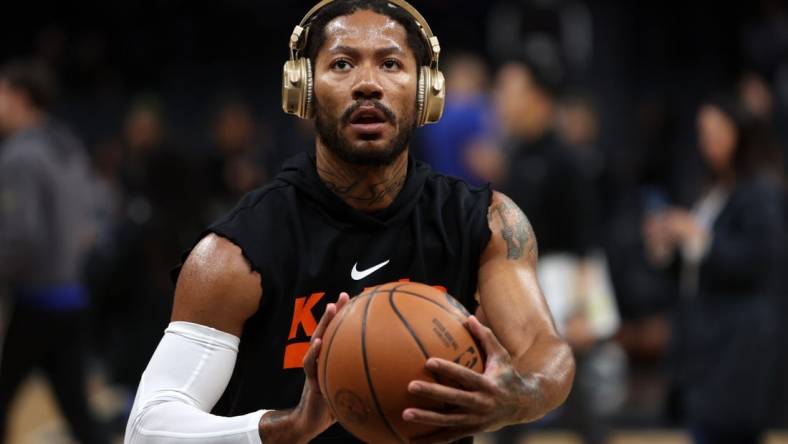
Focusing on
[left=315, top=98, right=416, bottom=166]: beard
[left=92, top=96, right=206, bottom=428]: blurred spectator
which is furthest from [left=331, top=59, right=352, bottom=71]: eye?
[left=92, top=96, right=206, bottom=428]: blurred spectator

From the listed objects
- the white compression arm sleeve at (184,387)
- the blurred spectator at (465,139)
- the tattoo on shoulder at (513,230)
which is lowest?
the blurred spectator at (465,139)

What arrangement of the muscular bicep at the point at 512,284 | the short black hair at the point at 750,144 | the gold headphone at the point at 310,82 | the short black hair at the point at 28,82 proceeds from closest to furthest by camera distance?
the muscular bicep at the point at 512,284
the gold headphone at the point at 310,82
the short black hair at the point at 750,144
the short black hair at the point at 28,82

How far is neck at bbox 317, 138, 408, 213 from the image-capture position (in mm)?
3109

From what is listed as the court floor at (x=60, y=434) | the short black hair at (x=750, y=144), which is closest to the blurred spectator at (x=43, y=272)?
the court floor at (x=60, y=434)

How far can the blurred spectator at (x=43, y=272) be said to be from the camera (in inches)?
240

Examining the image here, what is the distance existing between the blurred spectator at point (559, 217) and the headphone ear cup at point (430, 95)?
2.86 m

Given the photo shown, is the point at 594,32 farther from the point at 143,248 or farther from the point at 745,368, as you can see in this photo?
the point at 745,368

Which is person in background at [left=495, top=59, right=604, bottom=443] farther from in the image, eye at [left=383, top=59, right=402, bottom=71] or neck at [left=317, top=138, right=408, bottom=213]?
eye at [left=383, top=59, right=402, bottom=71]

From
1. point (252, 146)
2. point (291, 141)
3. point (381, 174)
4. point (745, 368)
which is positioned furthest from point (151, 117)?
point (381, 174)

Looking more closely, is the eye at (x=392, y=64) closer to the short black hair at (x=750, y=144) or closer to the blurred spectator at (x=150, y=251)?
the short black hair at (x=750, y=144)

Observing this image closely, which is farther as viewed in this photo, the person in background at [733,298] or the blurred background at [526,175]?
the blurred background at [526,175]

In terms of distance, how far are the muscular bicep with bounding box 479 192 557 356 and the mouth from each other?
0.39 meters

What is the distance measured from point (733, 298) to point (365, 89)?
303 centimetres

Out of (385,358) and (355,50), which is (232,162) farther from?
(385,358)
